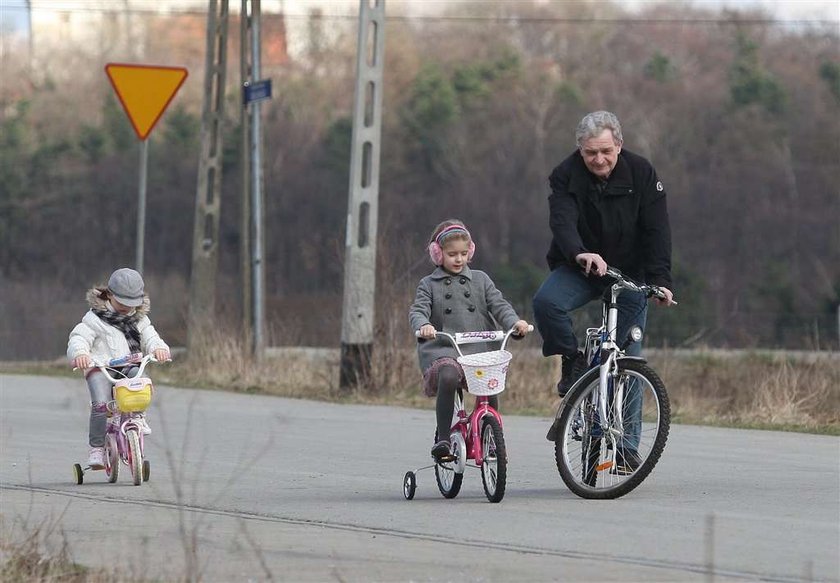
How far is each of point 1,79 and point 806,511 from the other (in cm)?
8371

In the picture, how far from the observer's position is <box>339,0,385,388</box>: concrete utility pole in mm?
18391

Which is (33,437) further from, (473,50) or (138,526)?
(473,50)

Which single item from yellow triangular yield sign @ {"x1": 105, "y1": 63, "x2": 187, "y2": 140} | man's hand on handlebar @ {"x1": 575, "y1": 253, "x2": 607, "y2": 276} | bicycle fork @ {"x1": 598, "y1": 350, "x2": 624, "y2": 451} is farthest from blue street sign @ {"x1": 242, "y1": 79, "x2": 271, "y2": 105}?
bicycle fork @ {"x1": 598, "y1": 350, "x2": 624, "y2": 451}

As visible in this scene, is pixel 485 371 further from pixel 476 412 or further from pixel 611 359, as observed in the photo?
pixel 611 359

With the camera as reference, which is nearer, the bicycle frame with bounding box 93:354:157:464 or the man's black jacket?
the man's black jacket

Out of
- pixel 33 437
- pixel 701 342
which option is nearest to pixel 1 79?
pixel 701 342

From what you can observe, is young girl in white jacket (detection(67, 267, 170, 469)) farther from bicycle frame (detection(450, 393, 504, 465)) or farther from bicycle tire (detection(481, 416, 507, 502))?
bicycle tire (detection(481, 416, 507, 502))

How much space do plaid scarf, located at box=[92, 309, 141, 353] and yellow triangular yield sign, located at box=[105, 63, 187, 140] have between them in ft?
27.5

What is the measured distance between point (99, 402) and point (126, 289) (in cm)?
66

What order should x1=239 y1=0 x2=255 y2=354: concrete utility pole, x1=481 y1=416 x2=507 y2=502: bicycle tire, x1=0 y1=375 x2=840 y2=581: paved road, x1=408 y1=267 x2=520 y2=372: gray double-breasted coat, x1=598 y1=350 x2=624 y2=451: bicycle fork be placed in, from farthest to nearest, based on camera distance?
x1=239 y1=0 x2=255 y2=354: concrete utility pole, x1=408 y1=267 x2=520 y2=372: gray double-breasted coat, x1=598 y1=350 x2=624 y2=451: bicycle fork, x1=481 y1=416 x2=507 y2=502: bicycle tire, x1=0 y1=375 x2=840 y2=581: paved road

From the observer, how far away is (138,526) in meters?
8.04

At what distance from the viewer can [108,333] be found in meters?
10.2

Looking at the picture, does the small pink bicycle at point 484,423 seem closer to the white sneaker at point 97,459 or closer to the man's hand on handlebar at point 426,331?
the man's hand on handlebar at point 426,331

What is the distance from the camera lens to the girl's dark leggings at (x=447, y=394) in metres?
8.84
